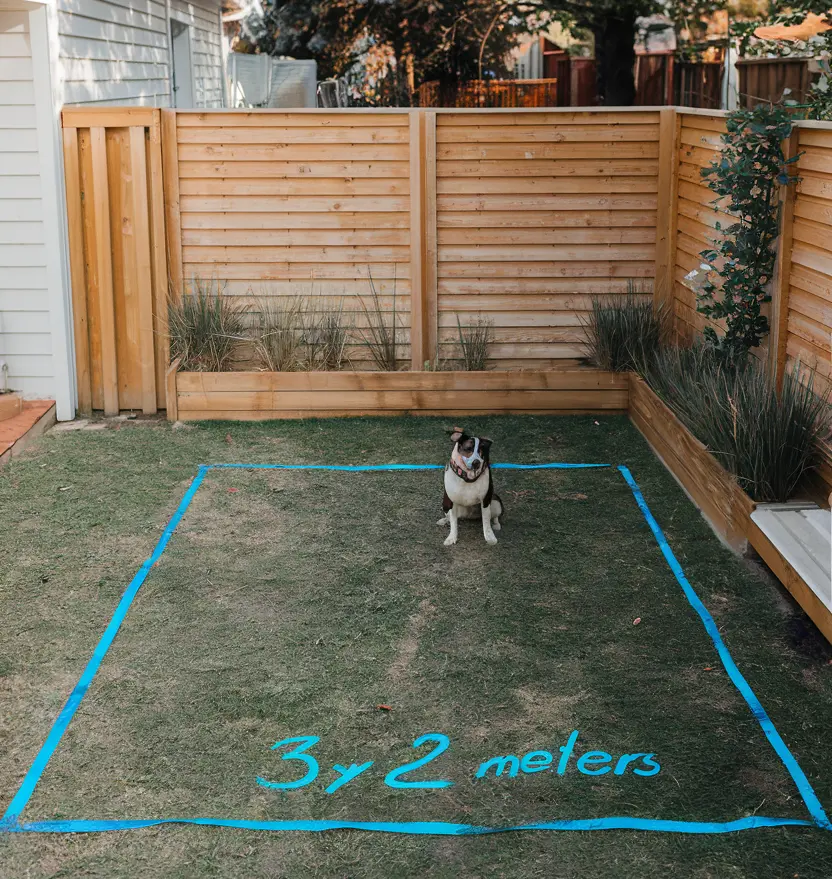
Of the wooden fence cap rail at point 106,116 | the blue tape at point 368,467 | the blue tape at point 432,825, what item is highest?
the wooden fence cap rail at point 106,116

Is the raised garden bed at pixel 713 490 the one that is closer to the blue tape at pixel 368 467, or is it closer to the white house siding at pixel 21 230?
the blue tape at pixel 368 467

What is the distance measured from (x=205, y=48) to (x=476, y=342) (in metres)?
8.35

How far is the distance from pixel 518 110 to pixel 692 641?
15.4 ft

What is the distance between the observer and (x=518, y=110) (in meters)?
8.09

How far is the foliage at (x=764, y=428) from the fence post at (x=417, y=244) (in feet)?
8.74

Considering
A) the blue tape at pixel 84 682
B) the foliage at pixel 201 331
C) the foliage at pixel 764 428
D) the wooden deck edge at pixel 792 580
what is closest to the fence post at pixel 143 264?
the foliage at pixel 201 331

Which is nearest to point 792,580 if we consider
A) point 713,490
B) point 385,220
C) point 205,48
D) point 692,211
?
point 713,490

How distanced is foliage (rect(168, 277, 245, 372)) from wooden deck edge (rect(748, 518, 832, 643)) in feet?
13.8

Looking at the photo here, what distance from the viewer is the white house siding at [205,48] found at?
13.5m

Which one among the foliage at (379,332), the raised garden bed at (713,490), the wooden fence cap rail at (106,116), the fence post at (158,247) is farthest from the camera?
the foliage at (379,332)

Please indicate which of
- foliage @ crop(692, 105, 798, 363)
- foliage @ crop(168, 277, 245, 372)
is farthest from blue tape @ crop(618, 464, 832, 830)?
foliage @ crop(168, 277, 245, 372)

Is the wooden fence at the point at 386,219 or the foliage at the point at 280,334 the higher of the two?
the wooden fence at the point at 386,219

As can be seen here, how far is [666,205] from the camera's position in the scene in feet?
27.2

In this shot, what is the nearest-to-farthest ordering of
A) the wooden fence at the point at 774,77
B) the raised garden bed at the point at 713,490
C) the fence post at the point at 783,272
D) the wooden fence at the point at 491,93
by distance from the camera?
the raised garden bed at the point at 713,490 < the fence post at the point at 783,272 < the wooden fence at the point at 774,77 < the wooden fence at the point at 491,93
